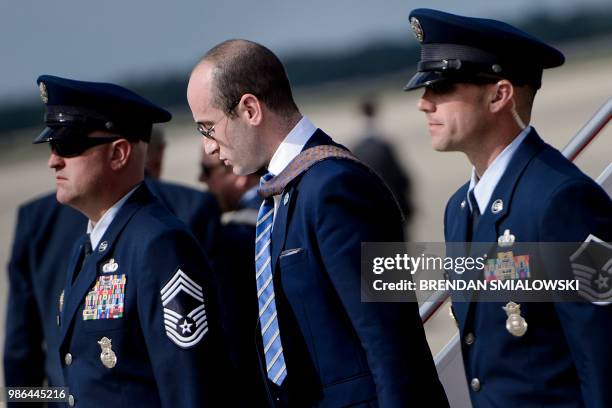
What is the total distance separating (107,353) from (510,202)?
131 cm

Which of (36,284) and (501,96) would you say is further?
(36,284)

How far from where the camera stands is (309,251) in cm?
326

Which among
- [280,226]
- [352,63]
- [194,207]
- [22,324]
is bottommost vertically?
[352,63]

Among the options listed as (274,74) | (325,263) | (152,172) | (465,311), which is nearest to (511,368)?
(465,311)

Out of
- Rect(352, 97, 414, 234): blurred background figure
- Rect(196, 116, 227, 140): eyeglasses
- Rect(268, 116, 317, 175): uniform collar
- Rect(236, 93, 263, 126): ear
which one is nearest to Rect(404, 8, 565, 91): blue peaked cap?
Rect(268, 116, 317, 175): uniform collar

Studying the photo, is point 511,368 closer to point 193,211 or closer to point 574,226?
point 574,226

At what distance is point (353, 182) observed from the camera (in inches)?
129

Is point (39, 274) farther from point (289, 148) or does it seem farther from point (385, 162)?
point (385, 162)

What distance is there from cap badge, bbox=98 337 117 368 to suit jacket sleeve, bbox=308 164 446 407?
0.84 meters

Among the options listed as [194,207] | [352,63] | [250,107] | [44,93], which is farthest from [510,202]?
[352,63]

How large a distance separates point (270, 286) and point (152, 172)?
3.04 meters

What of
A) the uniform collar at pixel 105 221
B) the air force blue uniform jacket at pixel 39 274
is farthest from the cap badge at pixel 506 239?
the air force blue uniform jacket at pixel 39 274

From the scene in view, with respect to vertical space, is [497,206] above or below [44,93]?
below

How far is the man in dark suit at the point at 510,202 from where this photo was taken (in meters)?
3.08
